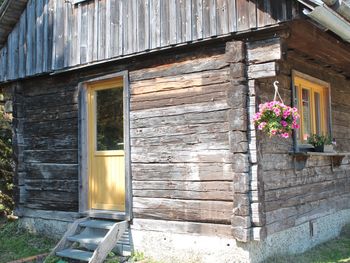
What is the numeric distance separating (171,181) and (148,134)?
0.82 m

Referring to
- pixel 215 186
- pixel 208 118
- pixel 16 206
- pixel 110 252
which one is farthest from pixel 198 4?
pixel 16 206

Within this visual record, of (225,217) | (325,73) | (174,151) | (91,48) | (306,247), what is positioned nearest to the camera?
(225,217)

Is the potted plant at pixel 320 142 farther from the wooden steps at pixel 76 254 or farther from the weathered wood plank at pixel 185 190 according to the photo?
the wooden steps at pixel 76 254

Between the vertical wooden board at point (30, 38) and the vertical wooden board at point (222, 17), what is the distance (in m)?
3.96

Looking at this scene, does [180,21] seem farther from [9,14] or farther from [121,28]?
[9,14]

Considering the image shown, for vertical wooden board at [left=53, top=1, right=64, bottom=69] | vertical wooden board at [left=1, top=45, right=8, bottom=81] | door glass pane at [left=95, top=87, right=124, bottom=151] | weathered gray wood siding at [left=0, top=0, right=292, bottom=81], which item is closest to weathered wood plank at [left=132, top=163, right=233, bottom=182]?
door glass pane at [left=95, top=87, right=124, bottom=151]

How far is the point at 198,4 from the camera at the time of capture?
6504 millimetres

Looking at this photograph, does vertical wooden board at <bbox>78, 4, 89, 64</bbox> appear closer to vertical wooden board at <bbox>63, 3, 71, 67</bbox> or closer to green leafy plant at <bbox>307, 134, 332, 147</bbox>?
vertical wooden board at <bbox>63, 3, 71, 67</bbox>

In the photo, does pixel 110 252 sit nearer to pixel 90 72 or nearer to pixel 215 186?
pixel 215 186

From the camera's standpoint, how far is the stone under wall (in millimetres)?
6344

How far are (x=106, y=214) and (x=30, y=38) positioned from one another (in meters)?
3.72

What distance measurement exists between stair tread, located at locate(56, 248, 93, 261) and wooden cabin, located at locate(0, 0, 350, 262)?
0.03 meters

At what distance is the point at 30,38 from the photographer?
8.77 meters

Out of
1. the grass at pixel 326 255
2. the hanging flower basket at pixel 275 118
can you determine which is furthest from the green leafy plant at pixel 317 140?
the hanging flower basket at pixel 275 118
